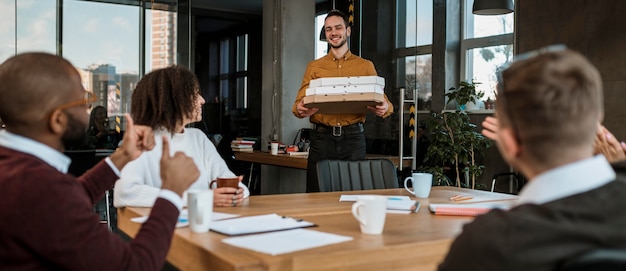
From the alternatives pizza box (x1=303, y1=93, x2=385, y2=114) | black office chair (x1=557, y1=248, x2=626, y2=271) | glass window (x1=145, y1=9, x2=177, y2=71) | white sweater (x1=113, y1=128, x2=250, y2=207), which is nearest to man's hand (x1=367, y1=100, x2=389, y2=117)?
pizza box (x1=303, y1=93, x2=385, y2=114)

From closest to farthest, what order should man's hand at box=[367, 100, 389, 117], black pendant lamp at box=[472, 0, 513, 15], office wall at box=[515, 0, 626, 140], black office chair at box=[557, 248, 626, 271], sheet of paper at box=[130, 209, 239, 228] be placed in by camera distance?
1. black office chair at box=[557, 248, 626, 271]
2. sheet of paper at box=[130, 209, 239, 228]
3. man's hand at box=[367, 100, 389, 117]
4. office wall at box=[515, 0, 626, 140]
5. black pendant lamp at box=[472, 0, 513, 15]

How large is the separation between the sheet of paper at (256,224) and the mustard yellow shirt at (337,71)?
7.26ft

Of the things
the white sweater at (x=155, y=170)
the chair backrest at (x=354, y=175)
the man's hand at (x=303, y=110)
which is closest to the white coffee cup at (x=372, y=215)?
the white sweater at (x=155, y=170)

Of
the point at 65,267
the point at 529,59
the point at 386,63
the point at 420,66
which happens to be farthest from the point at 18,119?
the point at 420,66

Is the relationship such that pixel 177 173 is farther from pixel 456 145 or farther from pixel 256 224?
pixel 456 145

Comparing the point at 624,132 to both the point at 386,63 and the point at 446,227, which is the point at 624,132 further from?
the point at 446,227

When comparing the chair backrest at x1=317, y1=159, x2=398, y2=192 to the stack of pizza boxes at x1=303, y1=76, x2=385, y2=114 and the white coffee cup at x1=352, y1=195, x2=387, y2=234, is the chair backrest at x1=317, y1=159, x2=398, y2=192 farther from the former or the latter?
the white coffee cup at x1=352, y1=195, x2=387, y2=234

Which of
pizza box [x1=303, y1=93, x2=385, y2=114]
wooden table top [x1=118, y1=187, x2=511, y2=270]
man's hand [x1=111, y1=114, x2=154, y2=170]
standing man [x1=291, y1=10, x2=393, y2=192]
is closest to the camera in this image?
wooden table top [x1=118, y1=187, x2=511, y2=270]

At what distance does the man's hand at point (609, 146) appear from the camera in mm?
1798

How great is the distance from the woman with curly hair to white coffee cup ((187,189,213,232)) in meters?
0.47

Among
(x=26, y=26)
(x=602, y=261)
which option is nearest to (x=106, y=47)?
(x=26, y=26)

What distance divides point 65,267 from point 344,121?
2919 millimetres

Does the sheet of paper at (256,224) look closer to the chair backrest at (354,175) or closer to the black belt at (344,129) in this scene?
the chair backrest at (354,175)

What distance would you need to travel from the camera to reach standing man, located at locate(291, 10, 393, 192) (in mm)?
3963
